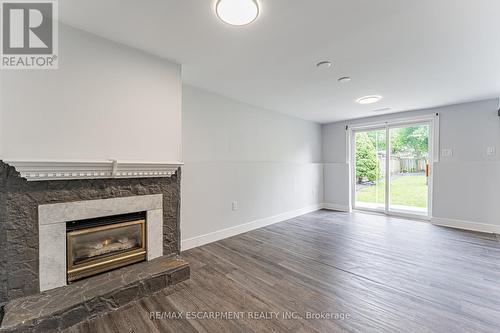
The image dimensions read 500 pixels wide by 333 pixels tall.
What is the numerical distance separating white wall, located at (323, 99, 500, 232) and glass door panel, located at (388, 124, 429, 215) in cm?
27

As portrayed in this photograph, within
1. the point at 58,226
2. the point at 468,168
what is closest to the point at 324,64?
the point at 58,226

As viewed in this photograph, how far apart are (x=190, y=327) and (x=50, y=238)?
50.7 inches

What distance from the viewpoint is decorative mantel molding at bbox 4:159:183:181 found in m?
1.52

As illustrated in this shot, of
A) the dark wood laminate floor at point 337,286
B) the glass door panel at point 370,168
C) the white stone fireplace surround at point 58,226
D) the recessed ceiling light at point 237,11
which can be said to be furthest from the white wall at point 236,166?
the recessed ceiling light at point 237,11

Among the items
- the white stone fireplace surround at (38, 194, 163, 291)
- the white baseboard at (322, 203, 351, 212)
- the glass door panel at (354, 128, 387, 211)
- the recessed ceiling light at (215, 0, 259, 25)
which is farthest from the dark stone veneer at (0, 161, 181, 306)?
the glass door panel at (354, 128, 387, 211)

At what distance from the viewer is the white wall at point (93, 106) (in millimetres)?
1571

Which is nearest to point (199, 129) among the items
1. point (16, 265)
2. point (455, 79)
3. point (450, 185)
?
point (16, 265)

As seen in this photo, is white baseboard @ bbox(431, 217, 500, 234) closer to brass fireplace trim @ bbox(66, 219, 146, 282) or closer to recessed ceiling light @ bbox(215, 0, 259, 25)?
recessed ceiling light @ bbox(215, 0, 259, 25)

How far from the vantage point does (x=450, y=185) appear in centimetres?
396

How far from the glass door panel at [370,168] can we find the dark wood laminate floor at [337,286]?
5.54 feet

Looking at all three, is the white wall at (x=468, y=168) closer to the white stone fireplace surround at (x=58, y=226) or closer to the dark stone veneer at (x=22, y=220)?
the white stone fireplace surround at (x=58, y=226)

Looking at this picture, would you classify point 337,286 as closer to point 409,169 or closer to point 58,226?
point 58,226

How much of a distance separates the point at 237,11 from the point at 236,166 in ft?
7.64

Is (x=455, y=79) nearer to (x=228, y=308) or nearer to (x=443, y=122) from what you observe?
(x=443, y=122)
